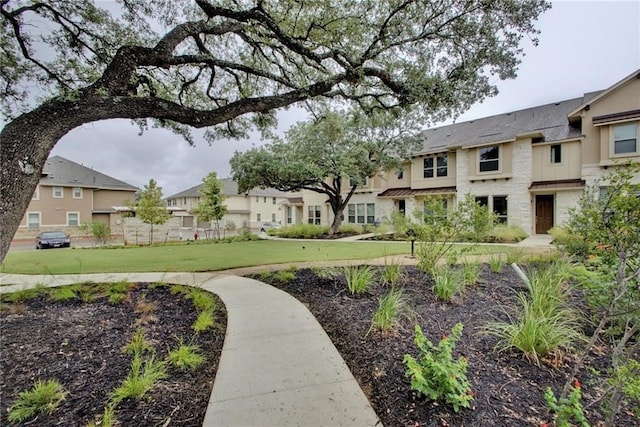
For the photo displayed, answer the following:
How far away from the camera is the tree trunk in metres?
2.87

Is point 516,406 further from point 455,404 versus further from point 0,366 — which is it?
point 0,366

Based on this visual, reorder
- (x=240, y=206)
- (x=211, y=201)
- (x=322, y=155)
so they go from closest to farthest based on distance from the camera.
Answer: (x=322, y=155) < (x=211, y=201) < (x=240, y=206)

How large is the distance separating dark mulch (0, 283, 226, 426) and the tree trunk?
3.69ft

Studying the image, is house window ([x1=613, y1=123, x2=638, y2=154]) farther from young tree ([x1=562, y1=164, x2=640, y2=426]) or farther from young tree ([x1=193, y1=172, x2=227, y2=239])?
young tree ([x1=193, y1=172, x2=227, y2=239])

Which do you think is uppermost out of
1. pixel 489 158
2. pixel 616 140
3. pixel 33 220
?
pixel 616 140

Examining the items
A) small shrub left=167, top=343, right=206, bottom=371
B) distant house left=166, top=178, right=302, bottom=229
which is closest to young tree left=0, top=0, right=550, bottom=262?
small shrub left=167, top=343, right=206, bottom=371

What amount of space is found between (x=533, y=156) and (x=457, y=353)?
17411mm

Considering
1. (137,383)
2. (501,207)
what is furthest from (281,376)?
(501,207)

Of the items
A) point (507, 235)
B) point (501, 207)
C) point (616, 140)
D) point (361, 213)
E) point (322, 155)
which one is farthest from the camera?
point (361, 213)

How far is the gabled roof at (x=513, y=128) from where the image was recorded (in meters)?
16.1

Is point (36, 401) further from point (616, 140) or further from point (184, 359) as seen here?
point (616, 140)

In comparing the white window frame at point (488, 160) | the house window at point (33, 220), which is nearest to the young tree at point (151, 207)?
the house window at point (33, 220)

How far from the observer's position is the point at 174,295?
5340mm

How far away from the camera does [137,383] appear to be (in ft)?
7.94
